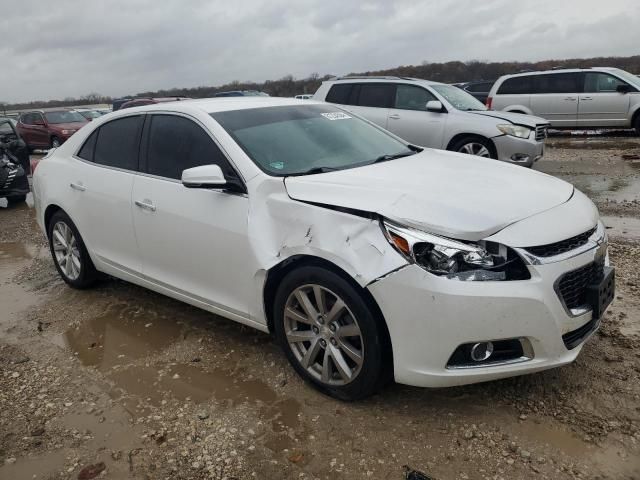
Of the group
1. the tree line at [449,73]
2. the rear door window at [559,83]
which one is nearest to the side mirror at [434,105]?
the rear door window at [559,83]

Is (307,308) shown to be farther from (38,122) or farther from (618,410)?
(38,122)

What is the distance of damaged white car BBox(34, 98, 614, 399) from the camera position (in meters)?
2.63

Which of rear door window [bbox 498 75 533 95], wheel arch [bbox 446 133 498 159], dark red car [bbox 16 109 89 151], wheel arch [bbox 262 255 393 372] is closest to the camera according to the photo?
wheel arch [bbox 262 255 393 372]

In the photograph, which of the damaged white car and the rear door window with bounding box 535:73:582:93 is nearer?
the damaged white car

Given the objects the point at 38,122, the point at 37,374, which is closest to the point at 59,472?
the point at 37,374

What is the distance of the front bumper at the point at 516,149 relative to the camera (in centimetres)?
892

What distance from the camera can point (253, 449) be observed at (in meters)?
2.78

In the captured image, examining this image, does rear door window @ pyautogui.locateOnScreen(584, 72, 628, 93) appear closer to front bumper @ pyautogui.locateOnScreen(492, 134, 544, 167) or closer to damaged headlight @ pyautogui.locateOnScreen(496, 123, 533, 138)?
damaged headlight @ pyautogui.locateOnScreen(496, 123, 533, 138)

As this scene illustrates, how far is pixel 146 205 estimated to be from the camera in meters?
3.93

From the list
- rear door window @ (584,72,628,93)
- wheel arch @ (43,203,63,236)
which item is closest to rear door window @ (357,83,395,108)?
wheel arch @ (43,203,63,236)

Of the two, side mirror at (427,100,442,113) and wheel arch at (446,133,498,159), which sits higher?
side mirror at (427,100,442,113)

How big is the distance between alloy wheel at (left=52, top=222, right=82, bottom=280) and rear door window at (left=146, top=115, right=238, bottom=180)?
4.55 ft

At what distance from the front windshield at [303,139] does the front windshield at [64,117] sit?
17288mm

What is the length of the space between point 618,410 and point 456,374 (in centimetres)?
90
